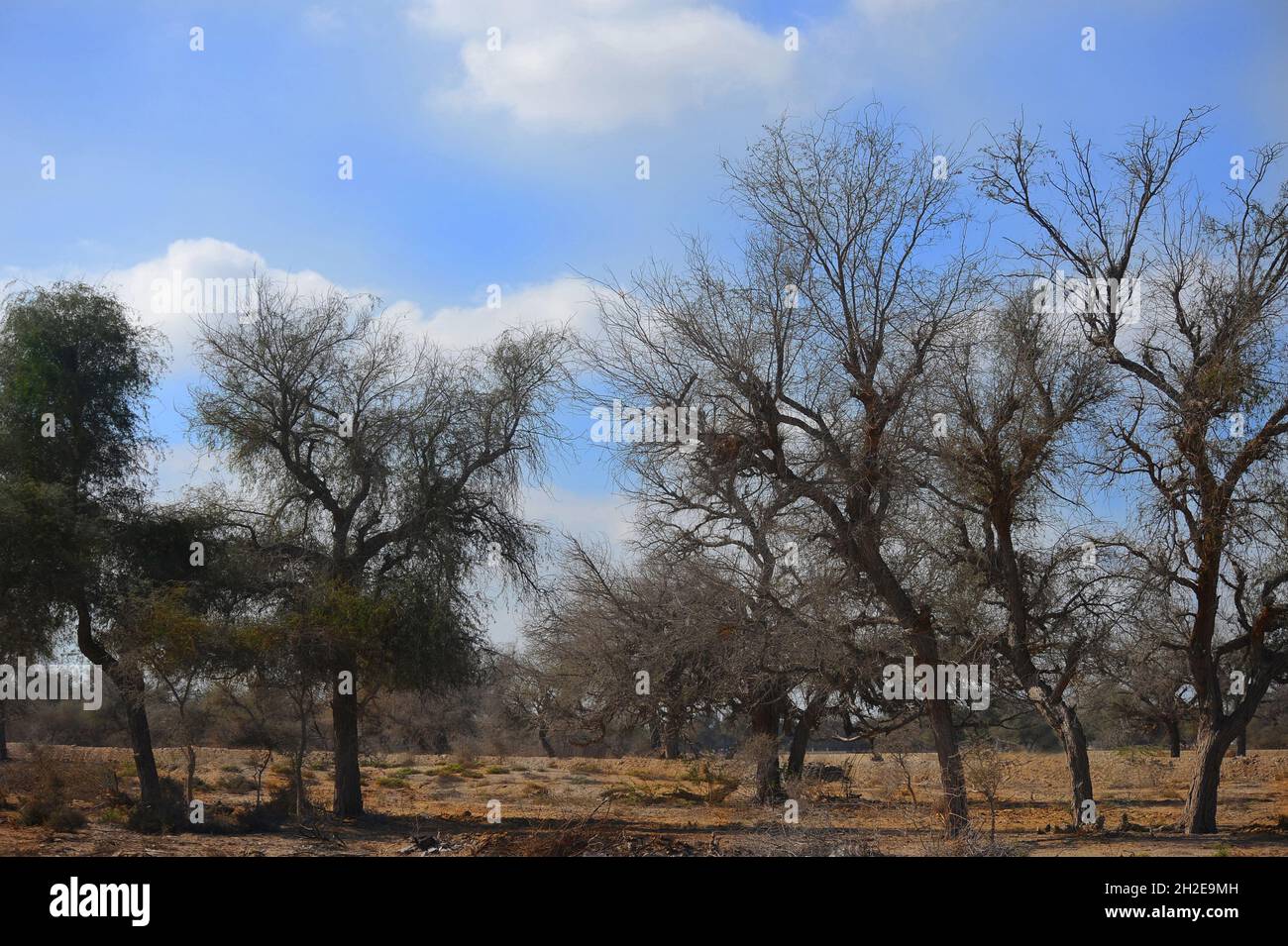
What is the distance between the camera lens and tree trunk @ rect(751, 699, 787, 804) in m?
26.4

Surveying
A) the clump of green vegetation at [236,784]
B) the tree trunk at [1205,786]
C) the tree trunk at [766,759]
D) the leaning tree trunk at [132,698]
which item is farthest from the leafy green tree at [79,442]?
Result: the tree trunk at [1205,786]

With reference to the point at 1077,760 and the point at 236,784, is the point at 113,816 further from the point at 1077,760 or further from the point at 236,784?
the point at 1077,760

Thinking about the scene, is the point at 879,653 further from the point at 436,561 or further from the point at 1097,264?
the point at 436,561

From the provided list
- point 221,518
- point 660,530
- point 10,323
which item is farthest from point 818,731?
point 10,323

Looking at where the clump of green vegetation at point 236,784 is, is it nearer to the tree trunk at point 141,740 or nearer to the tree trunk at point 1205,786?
the tree trunk at point 141,740

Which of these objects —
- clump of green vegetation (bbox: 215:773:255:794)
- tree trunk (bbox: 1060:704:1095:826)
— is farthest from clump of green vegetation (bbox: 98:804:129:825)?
tree trunk (bbox: 1060:704:1095:826)

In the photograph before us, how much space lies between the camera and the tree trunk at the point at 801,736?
85.7 ft

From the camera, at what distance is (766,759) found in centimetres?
2644

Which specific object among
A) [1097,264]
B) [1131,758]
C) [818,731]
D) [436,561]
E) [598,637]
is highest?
[1097,264]

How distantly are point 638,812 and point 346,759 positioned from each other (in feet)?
25.1

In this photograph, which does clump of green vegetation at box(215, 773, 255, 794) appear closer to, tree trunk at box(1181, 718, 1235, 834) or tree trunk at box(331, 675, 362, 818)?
tree trunk at box(331, 675, 362, 818)

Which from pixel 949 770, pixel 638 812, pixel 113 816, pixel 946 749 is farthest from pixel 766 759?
pixel 113 816
